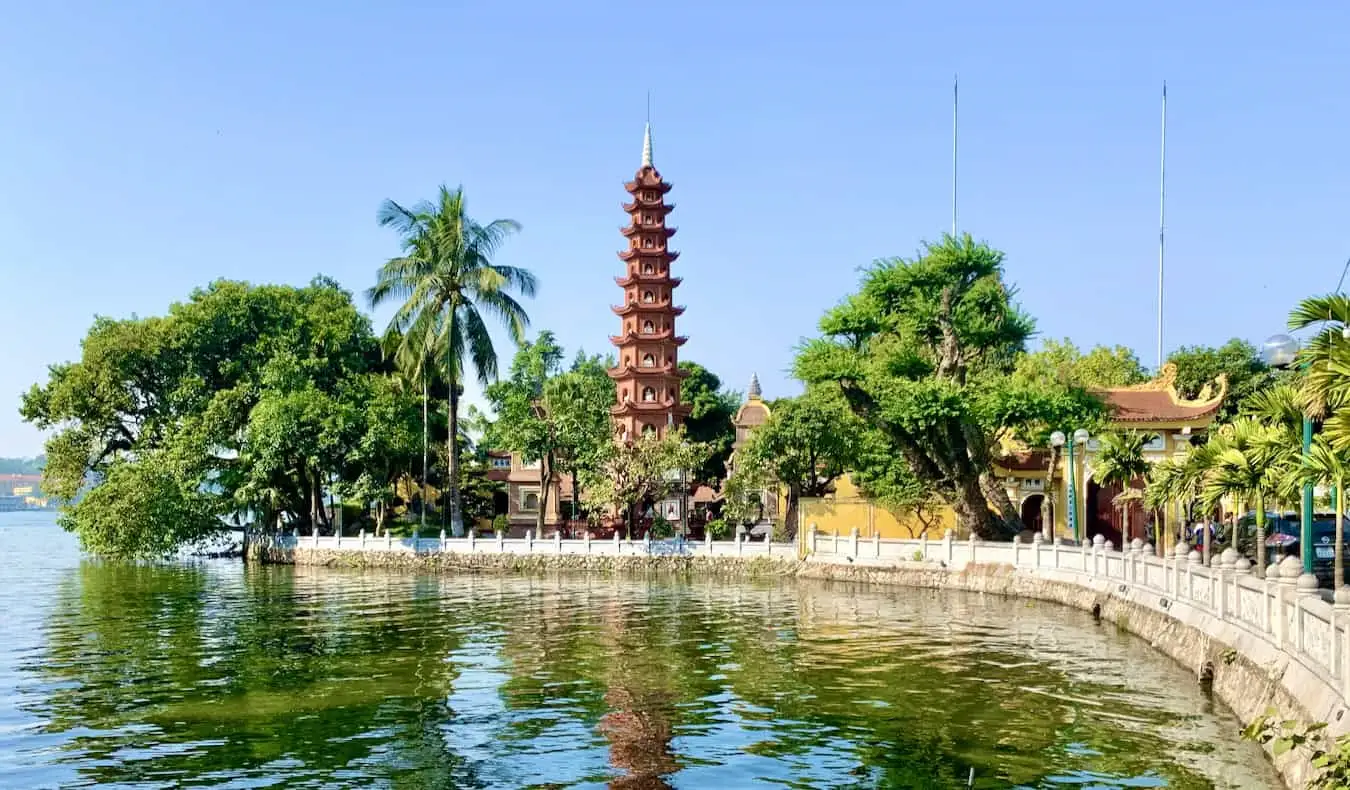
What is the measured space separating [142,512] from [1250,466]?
38795 millimetres

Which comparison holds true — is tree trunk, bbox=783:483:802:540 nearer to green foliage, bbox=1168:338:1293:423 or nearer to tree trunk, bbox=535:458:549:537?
tree trunk, bbox=535:458:549:537

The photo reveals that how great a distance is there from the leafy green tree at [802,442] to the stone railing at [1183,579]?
4.20 meters

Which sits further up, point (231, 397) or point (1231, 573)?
point (231, 397)

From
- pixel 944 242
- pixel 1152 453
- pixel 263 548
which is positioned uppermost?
pixel 944 242

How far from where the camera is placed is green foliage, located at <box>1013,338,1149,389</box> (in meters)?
37.4

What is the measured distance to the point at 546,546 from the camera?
4528cm

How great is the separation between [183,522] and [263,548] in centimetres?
341

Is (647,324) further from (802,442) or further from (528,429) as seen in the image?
(802,442)

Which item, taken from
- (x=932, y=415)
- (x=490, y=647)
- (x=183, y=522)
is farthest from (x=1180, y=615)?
(x=183, y=522)

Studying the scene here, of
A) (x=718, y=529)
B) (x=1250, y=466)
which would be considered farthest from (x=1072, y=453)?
(x=718, y=529)

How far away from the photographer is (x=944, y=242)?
3803cm

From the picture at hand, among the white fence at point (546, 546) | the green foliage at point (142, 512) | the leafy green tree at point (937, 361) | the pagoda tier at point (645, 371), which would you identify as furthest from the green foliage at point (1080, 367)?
the green foliage at point (142, 512)

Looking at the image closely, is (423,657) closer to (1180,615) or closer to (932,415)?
(1180,615)

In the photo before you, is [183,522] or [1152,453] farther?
[183,522]
